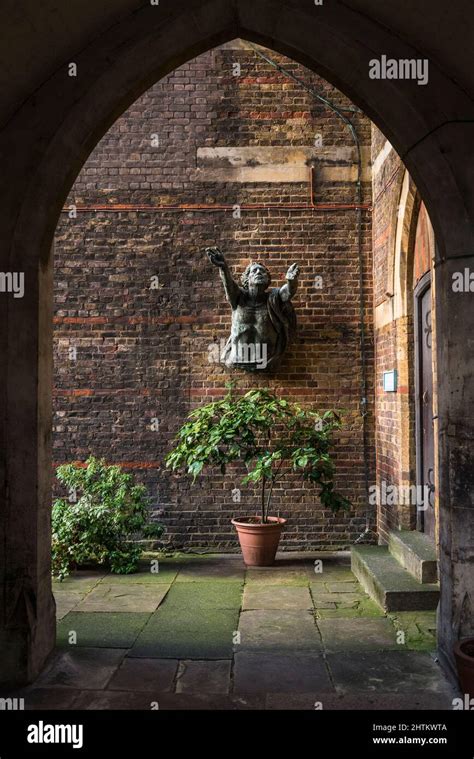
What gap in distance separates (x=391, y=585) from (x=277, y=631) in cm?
106

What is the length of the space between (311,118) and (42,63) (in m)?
4.46

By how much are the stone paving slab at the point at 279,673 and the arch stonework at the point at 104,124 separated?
756 millimetres

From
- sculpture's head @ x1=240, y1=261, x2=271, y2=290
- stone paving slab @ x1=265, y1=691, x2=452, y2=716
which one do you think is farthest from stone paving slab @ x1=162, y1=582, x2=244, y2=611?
sculpture's head @ x1=240, y1=261, x2=271, y2=290

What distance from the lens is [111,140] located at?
766 centimetres

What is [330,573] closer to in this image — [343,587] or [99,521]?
[343,587]

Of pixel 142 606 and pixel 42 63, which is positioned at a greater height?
pixel 42 63

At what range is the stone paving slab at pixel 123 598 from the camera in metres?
5.38

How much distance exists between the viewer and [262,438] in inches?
295

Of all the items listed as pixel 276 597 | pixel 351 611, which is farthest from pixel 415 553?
pixel 276 597

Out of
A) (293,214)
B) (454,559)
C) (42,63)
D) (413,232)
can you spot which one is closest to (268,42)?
(42,63)

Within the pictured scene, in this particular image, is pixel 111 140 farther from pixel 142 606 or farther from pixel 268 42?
pixel 142 606

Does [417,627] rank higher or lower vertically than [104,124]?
lower

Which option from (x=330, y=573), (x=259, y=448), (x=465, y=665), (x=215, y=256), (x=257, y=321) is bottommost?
(x=330, y=573)

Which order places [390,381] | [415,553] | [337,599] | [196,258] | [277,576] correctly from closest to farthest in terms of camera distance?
[415,553]
[337,599]
[277,576]
[390,381]
[196,258]
